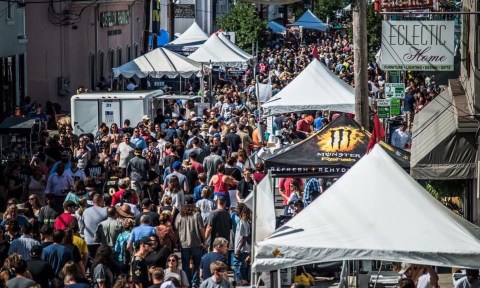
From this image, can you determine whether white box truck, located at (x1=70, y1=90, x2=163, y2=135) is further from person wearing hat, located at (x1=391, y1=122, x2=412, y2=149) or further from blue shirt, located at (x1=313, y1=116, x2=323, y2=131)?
person wearing hat, located at (x1=391, y1=122, x2=412, y2=149)

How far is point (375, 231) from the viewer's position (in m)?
13.0

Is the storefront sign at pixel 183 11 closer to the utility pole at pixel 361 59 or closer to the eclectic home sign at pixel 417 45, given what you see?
the utility pole at pixel 361 59

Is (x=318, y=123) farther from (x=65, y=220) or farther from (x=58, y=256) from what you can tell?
(x=58, y=256)

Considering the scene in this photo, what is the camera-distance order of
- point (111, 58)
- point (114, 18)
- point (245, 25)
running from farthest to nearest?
point (245, 25), point (114, 18), point (111, 58)

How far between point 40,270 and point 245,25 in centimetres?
5429

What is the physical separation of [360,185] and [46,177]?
11.2 metres

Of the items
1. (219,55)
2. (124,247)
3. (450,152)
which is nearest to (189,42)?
(219,55)

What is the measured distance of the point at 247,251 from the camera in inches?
715

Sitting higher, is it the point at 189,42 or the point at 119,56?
the point at 189,42

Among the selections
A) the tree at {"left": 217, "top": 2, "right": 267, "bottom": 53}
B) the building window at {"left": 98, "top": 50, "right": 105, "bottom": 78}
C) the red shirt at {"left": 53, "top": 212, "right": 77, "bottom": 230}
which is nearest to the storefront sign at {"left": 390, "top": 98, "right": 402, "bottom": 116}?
the red shirt at {"left": 53, "top": 212, "right": 77, "bottom": 230}

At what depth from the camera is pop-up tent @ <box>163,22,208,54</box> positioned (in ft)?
166

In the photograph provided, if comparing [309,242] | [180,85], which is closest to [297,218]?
[309,242]

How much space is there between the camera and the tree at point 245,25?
68.5 m

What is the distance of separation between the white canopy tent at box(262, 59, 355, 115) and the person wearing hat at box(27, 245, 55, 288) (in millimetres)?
14179
